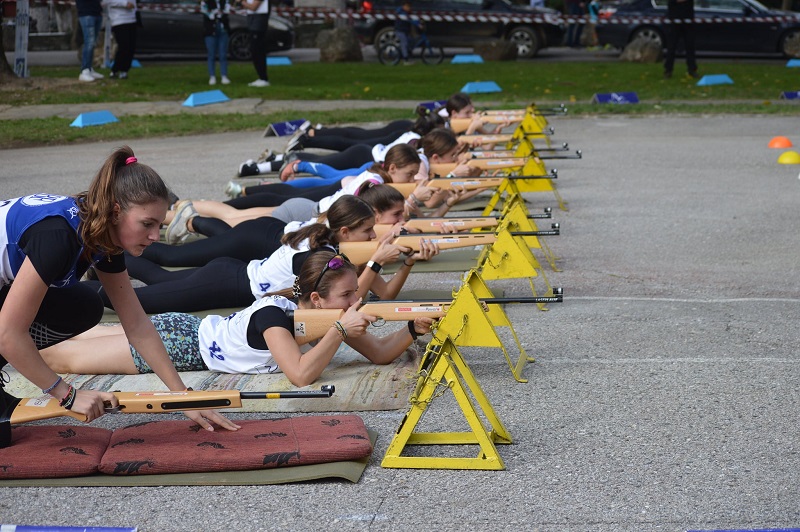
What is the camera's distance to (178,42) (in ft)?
76.3

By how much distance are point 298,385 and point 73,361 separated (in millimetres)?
1208

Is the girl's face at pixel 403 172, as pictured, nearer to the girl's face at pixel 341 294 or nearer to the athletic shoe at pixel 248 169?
the athletic shoe at pixel 248 169

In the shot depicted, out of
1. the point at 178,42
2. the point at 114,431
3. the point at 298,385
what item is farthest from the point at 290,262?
the point at 178,42

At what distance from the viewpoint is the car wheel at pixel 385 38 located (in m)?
24.2

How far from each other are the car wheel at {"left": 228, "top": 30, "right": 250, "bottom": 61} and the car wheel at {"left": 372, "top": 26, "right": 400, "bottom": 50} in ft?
9.65

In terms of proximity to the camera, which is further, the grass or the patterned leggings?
the grass

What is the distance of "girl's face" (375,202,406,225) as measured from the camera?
6660mm

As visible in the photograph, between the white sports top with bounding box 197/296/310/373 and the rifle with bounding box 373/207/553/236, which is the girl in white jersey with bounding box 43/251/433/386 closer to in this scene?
the white sports top with bounding box 197/296/310/373

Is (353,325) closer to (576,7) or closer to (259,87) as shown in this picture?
(259,87)

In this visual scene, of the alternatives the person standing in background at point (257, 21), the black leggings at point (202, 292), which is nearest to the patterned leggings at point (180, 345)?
the black leggings at point (202, 292)

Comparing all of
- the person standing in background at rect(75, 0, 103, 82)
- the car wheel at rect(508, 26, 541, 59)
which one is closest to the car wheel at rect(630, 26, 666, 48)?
the car wheel at rect(508, 26, 541, 59)

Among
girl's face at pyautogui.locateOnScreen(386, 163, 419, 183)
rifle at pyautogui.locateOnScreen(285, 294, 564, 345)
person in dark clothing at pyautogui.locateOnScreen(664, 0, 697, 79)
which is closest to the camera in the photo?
rifle at pyautogui.locateOnScreen(285, 294, 564, 345)

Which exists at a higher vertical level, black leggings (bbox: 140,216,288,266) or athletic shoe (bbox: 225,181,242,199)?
black leggings (bbox: 140,216,288,266)

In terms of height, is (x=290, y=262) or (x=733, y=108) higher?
(x=290, y=262)
